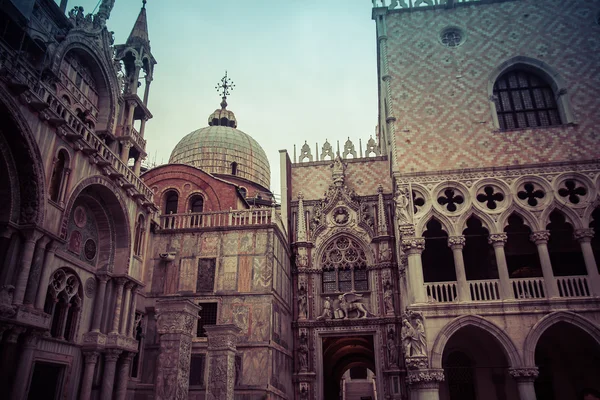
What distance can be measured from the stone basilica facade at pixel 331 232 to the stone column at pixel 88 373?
0.24 feet

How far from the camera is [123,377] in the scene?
55.7ft

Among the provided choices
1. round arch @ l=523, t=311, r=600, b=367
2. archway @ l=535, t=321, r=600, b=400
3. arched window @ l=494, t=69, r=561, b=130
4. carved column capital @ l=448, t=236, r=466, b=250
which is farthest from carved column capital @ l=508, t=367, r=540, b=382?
arched window @ l=494, t=69, r=561, b=130

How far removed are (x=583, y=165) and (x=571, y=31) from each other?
705 cm

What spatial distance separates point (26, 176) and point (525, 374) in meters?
17.3

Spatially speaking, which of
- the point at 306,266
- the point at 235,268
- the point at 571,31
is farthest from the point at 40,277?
the point at 571,31

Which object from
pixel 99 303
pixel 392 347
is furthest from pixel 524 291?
pixel 99 303

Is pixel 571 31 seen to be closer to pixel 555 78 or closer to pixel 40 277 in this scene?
pixel 555 78

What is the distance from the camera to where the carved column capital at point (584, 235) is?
18.2 metres

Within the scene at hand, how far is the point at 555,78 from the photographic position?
2122 cm

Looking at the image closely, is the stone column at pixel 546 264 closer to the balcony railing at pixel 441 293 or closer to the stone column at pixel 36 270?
the balcony railing at pixel 441 293

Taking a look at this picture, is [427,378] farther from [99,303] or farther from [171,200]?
[171,200]

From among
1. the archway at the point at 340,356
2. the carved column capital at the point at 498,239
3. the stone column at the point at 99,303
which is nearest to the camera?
the stone column at the point at 99,303

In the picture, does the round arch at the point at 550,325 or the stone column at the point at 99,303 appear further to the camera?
the round arch at the point at 550,325

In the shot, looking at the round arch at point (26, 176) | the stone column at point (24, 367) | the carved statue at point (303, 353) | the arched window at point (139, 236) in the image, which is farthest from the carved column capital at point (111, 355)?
the carved statue at point (303, 353)
